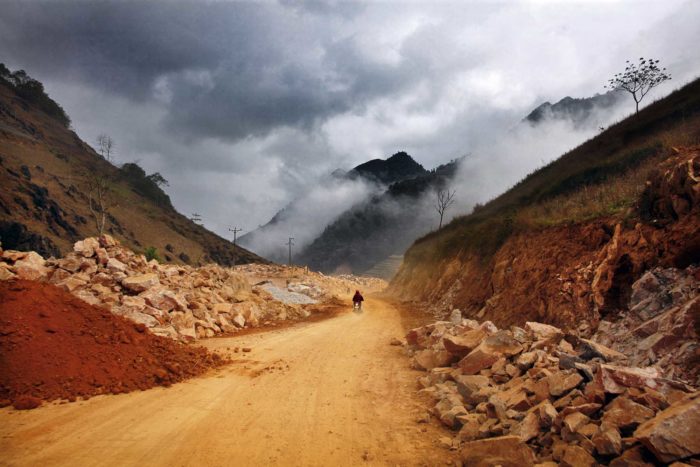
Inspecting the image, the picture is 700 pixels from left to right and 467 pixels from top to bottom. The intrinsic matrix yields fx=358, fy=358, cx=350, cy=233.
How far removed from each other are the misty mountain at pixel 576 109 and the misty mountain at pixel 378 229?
42.8m

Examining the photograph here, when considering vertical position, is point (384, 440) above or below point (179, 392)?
below

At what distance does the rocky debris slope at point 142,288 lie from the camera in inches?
509

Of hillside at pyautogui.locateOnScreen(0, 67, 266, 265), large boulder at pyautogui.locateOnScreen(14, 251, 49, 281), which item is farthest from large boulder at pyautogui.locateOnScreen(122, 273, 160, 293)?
hillside at pyautogui.locateOnScreen(0, 67, 266, 265)

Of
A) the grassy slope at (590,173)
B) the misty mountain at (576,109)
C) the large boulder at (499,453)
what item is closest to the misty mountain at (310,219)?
the misty mountain at (576,109)

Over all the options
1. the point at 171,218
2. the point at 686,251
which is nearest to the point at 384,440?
the point at 686,251

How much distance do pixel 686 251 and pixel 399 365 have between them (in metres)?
7.16

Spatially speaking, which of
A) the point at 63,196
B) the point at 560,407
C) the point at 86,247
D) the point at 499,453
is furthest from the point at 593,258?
the point at 63,196

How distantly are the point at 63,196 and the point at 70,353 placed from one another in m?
75.9

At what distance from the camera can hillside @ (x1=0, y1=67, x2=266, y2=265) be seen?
5447cm

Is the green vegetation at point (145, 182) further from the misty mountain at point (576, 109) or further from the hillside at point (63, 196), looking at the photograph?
the misty mountain at point (576, 109)

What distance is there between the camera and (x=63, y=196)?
67062mm

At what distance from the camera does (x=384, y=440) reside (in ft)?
19.6

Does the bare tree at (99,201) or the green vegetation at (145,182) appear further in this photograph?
the green vegetation at (145,182)

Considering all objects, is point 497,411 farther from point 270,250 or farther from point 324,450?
point 270,250
